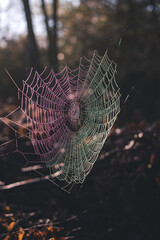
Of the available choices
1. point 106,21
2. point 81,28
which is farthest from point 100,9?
point 81,28

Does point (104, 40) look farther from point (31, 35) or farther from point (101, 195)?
point (101, 195)

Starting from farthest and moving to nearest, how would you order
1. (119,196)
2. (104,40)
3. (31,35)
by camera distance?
(104,40)
(31,35)
(119,196)

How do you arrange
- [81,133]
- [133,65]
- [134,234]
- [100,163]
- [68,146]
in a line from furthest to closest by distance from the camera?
[133,65]
[100,163]
[134,234]
[68,146]
[81,133]

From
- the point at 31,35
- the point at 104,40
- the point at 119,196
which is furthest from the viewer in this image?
the point at 104,40

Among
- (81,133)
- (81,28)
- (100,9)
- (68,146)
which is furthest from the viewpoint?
(81,28)

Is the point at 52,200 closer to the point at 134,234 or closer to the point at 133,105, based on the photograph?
the point at 134,234

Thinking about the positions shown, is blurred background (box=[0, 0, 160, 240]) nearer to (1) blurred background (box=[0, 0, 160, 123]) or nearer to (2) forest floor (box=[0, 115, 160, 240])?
(2) forest floor (box=[0, 115, 160, 240])

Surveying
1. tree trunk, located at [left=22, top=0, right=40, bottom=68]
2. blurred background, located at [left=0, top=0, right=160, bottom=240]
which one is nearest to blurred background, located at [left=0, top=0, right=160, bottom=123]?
tree trunk, located at [left=22, top=0, right=40, bottom=68]

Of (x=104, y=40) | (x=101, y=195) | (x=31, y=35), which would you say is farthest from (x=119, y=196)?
(x=104, y=40)

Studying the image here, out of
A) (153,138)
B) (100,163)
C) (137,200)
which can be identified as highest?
(153,138)
